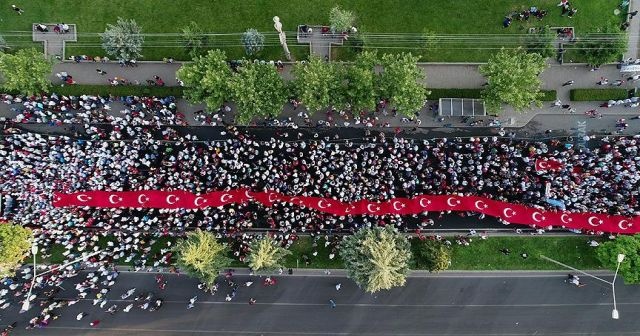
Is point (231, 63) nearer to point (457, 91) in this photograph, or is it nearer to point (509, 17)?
point (457, 91)

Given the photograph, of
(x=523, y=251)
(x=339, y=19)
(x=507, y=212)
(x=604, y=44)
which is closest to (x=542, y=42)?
(x=604, y=44)

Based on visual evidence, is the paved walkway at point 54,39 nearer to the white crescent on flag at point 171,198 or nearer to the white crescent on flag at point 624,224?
the white crescent on flag at point 171,198

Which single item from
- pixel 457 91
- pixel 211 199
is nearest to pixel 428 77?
pixel 457 91

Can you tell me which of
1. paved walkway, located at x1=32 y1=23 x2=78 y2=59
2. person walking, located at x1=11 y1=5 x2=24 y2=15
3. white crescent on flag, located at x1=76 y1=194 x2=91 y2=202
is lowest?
white crescent on flag, located at x1=76 y1=194 x2=91 y2=202

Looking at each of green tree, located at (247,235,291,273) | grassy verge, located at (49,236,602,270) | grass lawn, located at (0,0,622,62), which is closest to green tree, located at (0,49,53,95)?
grass lawn, located at (0,0,622,62)

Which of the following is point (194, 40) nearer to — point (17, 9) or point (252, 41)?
point (252, 41)

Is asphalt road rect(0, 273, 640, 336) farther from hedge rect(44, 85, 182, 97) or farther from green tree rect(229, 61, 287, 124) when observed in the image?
hedge rect(44, 85, 182, 97)

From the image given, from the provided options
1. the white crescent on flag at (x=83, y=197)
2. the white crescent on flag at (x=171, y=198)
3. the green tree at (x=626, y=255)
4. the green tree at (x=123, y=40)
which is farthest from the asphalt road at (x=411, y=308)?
the green tree at (x=123, y=40)
